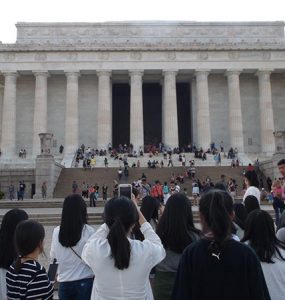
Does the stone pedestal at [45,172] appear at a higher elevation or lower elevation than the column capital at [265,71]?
lower

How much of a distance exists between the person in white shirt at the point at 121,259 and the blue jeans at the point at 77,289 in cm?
117

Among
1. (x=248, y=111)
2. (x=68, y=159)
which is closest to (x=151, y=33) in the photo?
(x=248, y=111)

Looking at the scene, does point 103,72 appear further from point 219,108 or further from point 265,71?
point 265,71

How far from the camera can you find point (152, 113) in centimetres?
6125

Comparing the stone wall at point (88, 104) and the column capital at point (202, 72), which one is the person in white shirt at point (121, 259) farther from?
the stone wall at point (88, 104)

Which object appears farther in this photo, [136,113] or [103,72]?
[103,72]

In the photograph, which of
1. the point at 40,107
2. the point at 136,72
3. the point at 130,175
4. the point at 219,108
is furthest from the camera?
the point at 219,108

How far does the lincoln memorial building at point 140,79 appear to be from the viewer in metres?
52.0

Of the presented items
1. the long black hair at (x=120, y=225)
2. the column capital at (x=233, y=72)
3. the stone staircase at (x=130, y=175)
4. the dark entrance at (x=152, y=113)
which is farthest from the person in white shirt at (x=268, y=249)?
the dark entrance at (x=152, y=113)

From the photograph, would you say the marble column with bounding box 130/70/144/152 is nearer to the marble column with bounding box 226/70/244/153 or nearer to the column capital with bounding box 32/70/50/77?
the column capital with bounding box 32/70/50/77

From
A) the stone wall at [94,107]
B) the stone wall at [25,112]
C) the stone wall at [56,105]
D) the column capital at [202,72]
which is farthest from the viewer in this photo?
the stone wall at [56,105]

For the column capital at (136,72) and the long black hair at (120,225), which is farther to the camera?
the column capital at (136,72)

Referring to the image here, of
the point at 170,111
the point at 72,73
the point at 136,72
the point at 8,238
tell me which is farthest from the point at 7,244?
the point at 72,73

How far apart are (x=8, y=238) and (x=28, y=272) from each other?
0.99 metres
